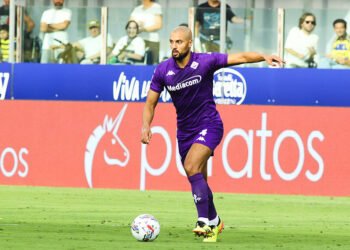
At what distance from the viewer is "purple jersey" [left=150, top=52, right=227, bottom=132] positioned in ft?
31.0

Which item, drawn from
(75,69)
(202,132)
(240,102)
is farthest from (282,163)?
(202,132)

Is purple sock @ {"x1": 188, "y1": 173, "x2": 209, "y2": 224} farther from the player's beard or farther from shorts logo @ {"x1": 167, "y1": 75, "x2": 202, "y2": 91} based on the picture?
the player's beard

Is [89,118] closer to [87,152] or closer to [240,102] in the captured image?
[87,152]

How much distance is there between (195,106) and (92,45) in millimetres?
8900

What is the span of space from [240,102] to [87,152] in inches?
123

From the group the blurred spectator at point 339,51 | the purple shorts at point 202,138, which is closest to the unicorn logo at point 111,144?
the blurred spectator at point 339,51

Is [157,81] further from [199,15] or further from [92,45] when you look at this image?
[92,45]

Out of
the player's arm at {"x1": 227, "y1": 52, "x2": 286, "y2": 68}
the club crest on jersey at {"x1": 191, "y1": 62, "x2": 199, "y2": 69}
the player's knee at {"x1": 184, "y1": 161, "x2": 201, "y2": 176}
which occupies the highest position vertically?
the player's arm at {"x1": 227, "y1": 52, "x2": 286, "y2": 68}

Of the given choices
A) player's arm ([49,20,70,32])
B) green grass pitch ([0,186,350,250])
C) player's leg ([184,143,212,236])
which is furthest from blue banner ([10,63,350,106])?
player's leg ([184,143,212,236])

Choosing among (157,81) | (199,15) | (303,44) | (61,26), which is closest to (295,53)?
(303,44)

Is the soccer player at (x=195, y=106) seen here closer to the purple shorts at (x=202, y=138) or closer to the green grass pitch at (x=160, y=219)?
the purple shorts at (x=202, y=138)

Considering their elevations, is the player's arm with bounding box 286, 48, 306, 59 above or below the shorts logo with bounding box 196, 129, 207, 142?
above

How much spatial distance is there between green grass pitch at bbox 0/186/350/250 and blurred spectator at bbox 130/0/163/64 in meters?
3.12

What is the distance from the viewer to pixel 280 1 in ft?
59.5
